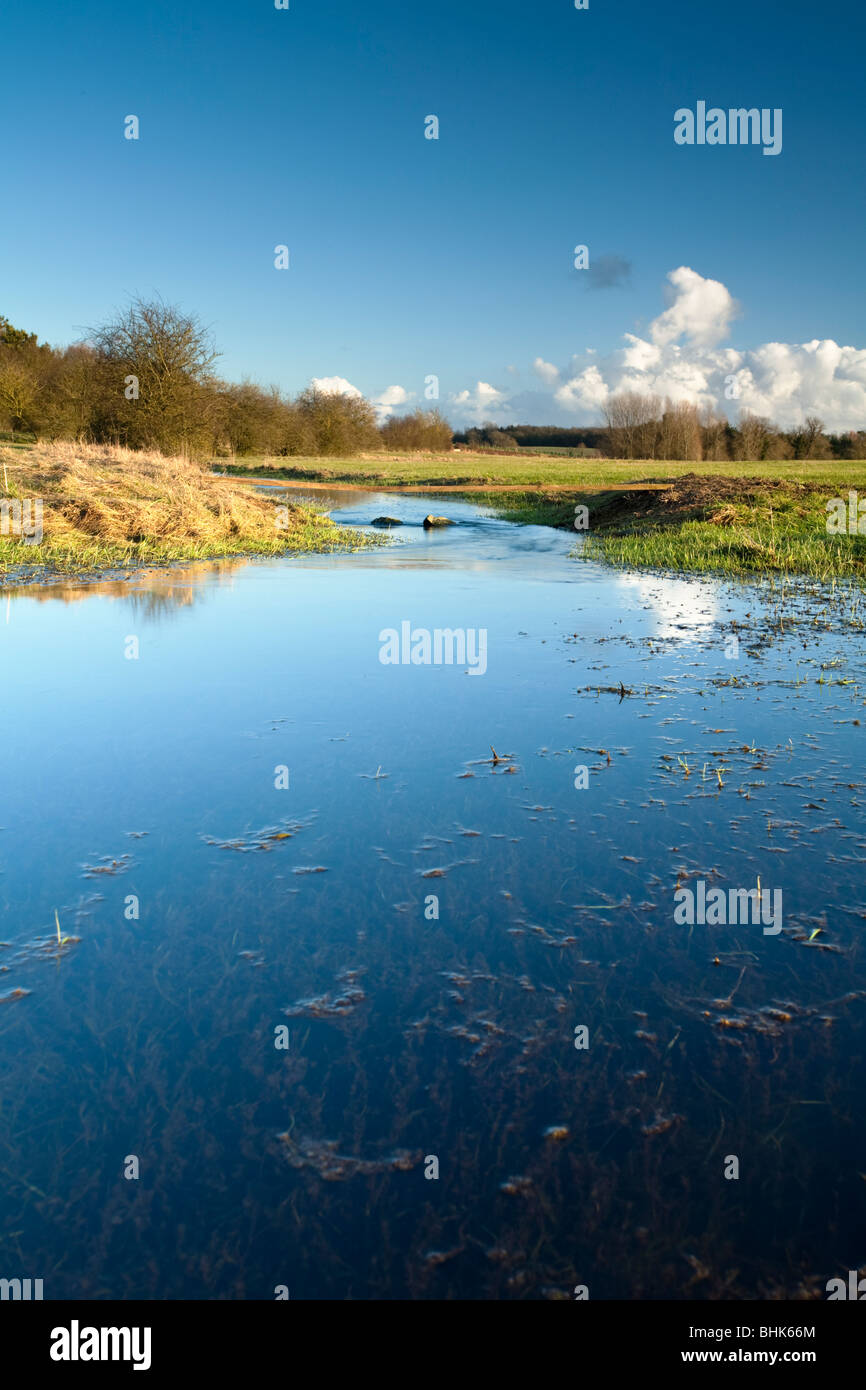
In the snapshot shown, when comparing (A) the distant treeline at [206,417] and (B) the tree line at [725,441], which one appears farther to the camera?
(B) the tree line at [725,441]

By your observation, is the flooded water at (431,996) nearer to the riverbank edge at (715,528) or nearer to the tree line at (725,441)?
the riverbank edge at (715,528)

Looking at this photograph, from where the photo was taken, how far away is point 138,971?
11.7 feet

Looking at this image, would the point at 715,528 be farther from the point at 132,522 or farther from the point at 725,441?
the point at 725,441

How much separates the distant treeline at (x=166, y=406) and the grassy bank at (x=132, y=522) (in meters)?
15.1

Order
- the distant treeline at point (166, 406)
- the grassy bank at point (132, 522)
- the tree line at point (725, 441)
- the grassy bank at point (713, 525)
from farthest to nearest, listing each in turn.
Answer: the tree line at point (725, 441) → the distant treeline at point (166, 406) → the grassy bank at point (132, 522) → the grassy bank at point (713, 525)

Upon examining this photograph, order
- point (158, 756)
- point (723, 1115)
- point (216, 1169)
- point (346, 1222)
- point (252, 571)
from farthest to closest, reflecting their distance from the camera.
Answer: point (252, 571) < point (158, 756) < point (723, 1115) < point (216, 1169) < point (346, 1222)

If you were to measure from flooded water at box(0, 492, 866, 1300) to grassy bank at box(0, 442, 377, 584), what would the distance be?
1045cm

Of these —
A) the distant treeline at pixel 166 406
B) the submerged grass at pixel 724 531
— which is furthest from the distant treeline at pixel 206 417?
the submerged grass at pixel 724 531

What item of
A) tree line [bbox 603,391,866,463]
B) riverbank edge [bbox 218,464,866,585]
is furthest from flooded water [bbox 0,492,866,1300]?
tree line [bbox 603,391,866,463]

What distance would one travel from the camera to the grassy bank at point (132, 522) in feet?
56.7

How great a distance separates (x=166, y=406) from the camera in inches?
1574
